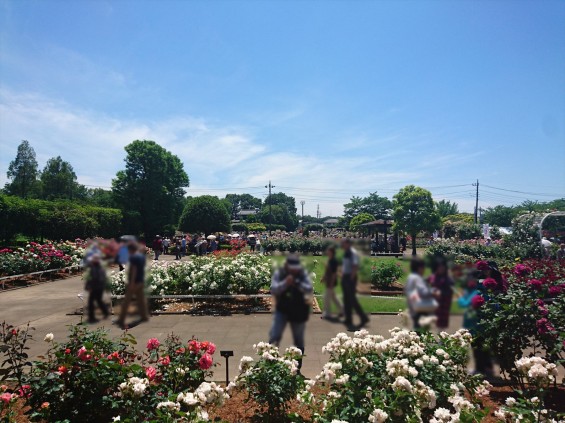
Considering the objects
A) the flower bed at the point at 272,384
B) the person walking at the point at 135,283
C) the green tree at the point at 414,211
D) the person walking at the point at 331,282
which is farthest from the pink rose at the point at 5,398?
the person walking at the point at 331,282

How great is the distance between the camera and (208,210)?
12062 millimetres

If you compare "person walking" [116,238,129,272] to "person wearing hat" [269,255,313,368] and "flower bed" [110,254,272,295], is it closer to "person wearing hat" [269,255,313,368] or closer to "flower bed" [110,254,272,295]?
"person wearing hat" [269,255,313,368]

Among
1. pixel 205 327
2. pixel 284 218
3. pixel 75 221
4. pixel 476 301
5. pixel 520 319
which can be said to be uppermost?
pixel 284 218

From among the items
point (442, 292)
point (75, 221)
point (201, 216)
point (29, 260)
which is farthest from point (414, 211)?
point (29, 260)

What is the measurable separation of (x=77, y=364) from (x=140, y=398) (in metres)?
1.74

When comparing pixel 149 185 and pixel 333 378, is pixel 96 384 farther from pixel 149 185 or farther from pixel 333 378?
pixel 149 185

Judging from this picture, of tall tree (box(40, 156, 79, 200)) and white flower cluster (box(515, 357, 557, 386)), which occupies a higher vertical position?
tall tree (box(40, 156, 79, 200))

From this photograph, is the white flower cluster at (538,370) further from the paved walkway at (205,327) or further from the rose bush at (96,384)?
the rose bush at (96,384)

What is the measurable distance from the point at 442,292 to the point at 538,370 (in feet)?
20.6

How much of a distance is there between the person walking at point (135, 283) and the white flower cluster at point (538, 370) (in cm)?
692

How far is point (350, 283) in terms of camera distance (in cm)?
137

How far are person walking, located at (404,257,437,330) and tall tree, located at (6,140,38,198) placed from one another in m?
92.6

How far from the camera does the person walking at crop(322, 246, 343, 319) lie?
137 cm

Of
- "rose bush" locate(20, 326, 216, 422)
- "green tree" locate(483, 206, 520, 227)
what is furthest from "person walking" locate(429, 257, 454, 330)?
"green tree" locate(483, 206, 520, 227)
